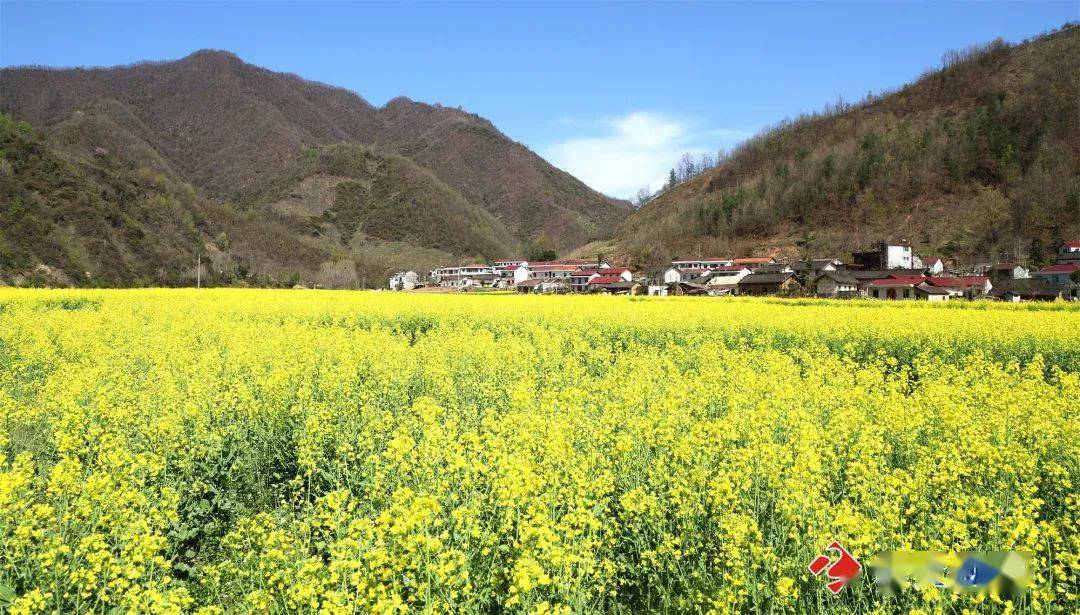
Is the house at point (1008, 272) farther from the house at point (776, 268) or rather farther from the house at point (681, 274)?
the house at point (681, 274)

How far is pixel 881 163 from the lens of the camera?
111312mm

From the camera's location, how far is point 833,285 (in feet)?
195

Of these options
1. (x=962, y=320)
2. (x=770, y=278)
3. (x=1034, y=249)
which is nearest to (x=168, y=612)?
(x=962, y=320)

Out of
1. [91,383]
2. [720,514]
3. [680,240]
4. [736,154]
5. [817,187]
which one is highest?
[736,154]

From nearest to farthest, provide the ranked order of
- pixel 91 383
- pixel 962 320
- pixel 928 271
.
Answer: pixel 91 383, pixel 962 320, pixel 928 271

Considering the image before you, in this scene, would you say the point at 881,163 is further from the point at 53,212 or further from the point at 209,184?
the point at 209,184

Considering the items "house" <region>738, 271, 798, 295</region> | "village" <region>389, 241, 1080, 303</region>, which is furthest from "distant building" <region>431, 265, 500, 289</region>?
"house" <region>738, 271, 798, 295</region>

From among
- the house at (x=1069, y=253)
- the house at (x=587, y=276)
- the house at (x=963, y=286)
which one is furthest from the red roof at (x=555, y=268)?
the house at (x=1069, y=253)

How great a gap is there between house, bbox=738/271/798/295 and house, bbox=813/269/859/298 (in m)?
2.07

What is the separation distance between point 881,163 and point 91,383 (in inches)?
4934

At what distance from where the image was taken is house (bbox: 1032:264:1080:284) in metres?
61.7

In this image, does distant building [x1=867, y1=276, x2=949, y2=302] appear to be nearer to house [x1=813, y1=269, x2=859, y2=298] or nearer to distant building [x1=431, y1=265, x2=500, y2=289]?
house [x1=813, y1=269, x2=859, y2=298]

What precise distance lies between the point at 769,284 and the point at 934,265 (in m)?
29.1

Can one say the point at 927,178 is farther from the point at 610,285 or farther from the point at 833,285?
the point at 610,285
